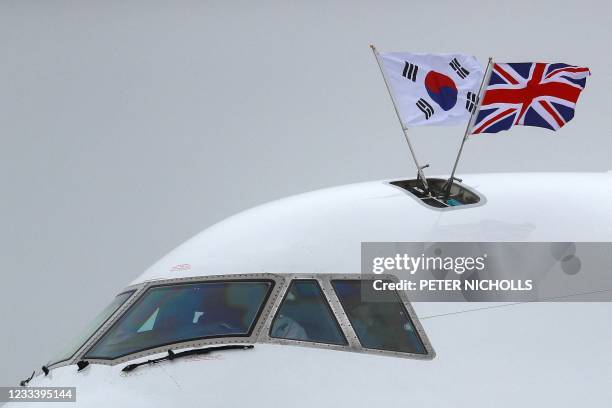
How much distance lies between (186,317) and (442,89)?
17.6ft

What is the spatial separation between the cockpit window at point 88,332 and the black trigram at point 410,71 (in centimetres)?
537

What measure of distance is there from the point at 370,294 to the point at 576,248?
283cm

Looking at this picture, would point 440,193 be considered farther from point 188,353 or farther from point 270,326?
point 188,353

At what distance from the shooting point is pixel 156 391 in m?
9.81

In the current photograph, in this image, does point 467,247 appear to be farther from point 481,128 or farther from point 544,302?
point 481,128

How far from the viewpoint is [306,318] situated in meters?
10.5

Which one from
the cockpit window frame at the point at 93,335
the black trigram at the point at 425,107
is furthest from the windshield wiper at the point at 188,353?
the black trigram at the point at 425,107

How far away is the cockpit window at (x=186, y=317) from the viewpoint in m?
10.5

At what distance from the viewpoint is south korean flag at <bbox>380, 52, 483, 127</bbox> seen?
13031 mm

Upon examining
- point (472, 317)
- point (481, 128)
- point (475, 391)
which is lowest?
point (475, 391)

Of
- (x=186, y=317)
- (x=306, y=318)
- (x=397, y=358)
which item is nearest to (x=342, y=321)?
(x=306, y=318)

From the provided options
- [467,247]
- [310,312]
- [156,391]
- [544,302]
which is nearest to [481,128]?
[467,247]

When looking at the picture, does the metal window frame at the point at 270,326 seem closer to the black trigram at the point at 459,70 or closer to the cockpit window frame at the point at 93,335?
the cockpit window frame at the point at 93,335

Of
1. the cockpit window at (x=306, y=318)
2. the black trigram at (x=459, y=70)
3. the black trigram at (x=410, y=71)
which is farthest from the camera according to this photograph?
the black trigram at (x=410, y=71)
